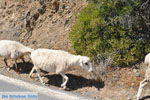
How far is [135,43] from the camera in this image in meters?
10.5

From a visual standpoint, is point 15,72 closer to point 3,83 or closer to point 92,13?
point 3,83

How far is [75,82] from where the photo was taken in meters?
10.4

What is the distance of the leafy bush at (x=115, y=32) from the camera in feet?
34.4

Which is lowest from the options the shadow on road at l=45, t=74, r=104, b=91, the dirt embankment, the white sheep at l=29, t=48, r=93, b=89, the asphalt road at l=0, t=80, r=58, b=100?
the asphalt road at l=0, t=80, r=58, b=100


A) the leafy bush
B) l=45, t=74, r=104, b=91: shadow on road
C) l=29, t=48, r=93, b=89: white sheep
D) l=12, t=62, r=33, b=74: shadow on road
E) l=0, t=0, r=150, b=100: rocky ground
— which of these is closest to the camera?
l=0, t=0, r=150, b=100: rocky ground

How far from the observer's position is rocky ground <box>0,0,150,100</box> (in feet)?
32.4

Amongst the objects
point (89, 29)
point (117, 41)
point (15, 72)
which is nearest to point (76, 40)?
point (89, 29)

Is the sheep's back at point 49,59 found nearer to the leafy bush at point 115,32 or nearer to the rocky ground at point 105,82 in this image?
the rocky ground at point 105,82

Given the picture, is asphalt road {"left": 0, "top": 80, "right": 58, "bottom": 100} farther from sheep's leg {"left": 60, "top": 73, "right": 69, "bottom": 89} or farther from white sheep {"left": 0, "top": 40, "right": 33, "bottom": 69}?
white sheep {"left": 0, "top": 40, "right": 33, "bottom": 69}

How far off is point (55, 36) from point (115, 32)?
101 inches

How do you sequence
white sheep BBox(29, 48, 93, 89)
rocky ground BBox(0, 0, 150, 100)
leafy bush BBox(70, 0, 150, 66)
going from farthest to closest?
leafy bush BBox(70, 0, 150, 66) < white sheep BBox(29, 48, 93, 89) < rocky ground BBox(0, 0, 150, 100)

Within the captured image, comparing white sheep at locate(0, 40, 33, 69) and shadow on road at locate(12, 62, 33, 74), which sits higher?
white sheep at locate(0, 40, 33, 69)

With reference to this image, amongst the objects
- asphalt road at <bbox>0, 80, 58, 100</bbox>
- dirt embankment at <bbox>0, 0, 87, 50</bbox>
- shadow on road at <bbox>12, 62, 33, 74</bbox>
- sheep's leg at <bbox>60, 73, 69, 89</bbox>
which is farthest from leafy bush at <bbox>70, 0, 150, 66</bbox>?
asphalt road at <bbox>0, 80, 58, 100</bbox>

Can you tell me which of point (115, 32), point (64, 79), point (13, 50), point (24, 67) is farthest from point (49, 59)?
point (115, 32)
